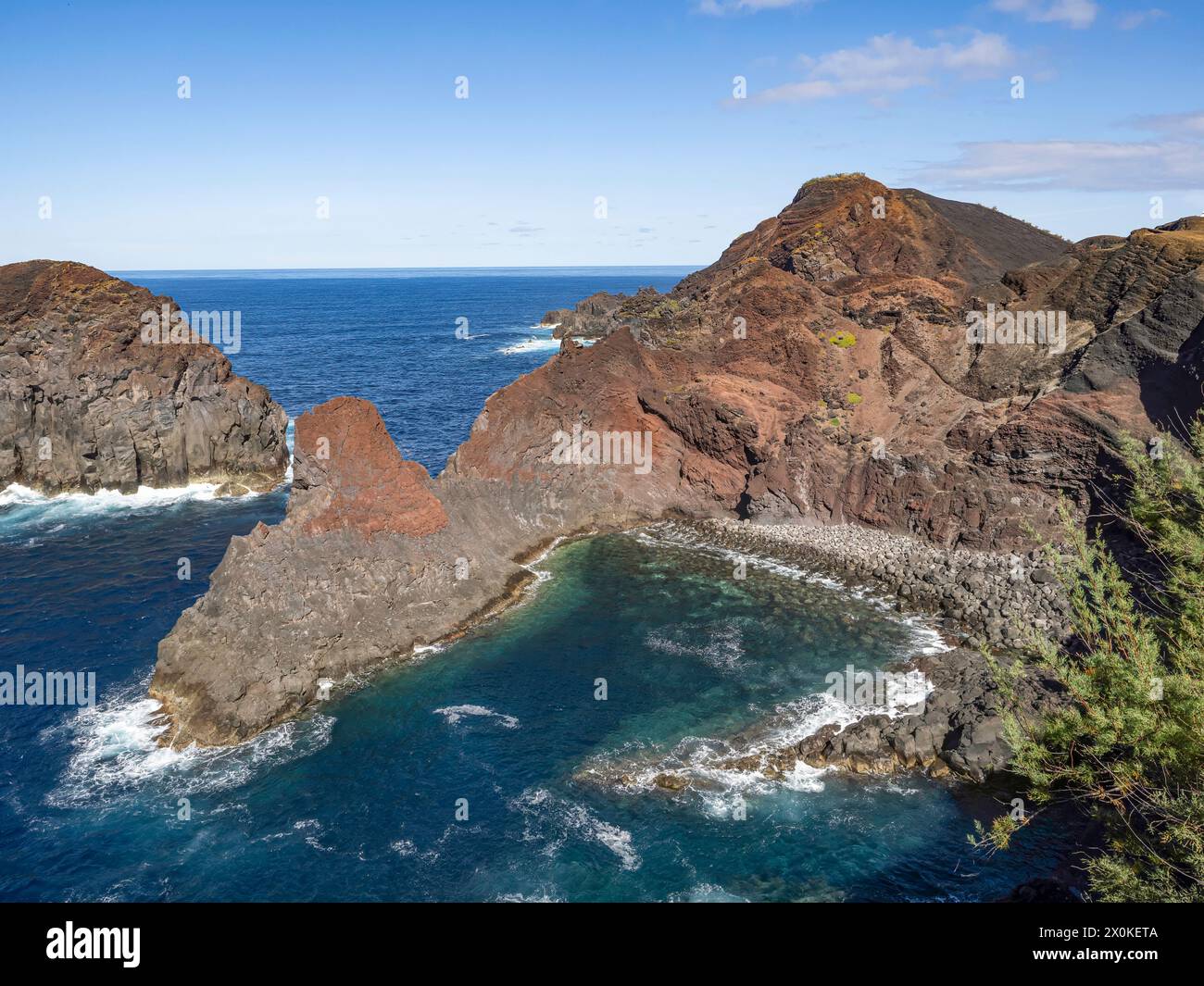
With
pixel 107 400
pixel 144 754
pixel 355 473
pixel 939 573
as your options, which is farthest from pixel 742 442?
pixel 107 400

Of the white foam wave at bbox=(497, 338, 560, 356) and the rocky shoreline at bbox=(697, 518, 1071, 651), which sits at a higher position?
the white foam wave at bbox=(497, 338, 560, 356)

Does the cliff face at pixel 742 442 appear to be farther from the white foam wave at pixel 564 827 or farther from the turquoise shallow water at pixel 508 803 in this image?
the white foam wave at pixel 564 827

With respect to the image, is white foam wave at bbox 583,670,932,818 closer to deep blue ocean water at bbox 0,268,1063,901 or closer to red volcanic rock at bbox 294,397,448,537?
deep blue ocean water at bbox 0,268,1063,901

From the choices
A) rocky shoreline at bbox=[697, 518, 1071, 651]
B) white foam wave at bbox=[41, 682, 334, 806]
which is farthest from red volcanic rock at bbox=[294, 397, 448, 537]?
rocky shoreline at bbox=[697, 518, 1071, 651]

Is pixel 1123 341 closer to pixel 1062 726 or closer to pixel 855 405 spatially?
pixel 855 405

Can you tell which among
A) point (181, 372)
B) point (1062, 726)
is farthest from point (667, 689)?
point (181, 372)

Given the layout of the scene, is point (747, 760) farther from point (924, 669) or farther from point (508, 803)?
point (924, 669)
